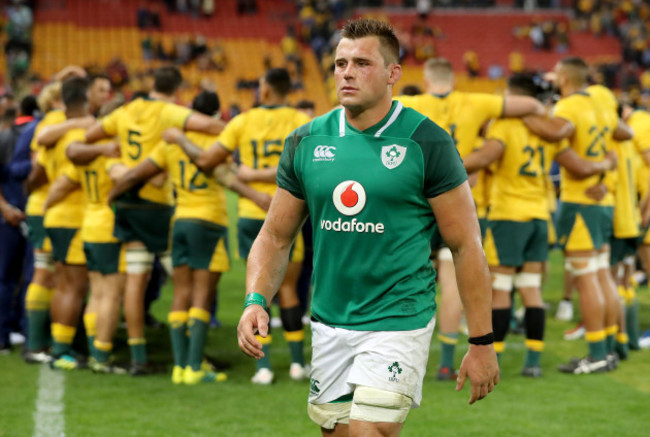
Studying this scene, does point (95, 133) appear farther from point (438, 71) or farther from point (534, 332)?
point (534, 332)

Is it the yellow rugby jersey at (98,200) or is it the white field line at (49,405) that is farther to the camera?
the yellow rugby jersey at (98,200)

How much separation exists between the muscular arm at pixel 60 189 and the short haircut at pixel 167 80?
1.11 m

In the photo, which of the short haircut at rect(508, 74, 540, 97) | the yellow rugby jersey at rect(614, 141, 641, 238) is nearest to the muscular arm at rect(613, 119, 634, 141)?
the yellow rugby jersey at rect(614, 141, 641, 238)

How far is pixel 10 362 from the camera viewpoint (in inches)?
320

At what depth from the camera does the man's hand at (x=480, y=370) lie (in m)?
3.53

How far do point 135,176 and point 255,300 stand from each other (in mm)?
3785

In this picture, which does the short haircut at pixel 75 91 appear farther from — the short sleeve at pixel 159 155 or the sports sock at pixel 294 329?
the sports sock at pixel 294 329

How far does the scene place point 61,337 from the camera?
7.87 metres

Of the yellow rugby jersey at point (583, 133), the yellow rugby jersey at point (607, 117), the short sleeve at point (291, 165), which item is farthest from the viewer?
the yellow rugby jersey at point (607, 117)

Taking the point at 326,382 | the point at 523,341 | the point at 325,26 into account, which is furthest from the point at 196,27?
the point at 326,382

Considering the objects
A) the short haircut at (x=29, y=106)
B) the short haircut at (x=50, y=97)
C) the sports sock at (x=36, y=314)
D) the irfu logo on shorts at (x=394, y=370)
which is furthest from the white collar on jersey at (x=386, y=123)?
the short haircut at (x=29, y=106)

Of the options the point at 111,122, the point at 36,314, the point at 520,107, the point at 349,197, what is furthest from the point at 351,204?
the point at 36,314

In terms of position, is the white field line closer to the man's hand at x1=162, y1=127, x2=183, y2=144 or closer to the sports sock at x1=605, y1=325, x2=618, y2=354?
the man's hand at x1=162, y1=127, x2=183, y2=144

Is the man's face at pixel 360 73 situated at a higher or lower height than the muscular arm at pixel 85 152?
higher
